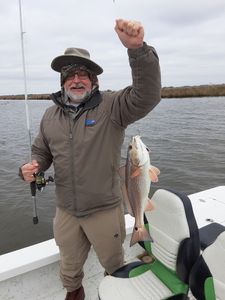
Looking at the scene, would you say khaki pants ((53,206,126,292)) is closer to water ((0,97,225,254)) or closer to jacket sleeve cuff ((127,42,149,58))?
water ((0,97,225,254))

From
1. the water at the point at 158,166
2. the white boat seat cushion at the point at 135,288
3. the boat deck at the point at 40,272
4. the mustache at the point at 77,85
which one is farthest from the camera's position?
the water at the point at 158,166

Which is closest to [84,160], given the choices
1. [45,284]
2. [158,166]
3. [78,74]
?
[78,74]

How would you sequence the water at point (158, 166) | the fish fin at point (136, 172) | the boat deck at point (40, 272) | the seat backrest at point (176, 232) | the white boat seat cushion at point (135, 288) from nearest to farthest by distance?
the fish fin at point (136, 172) < the seat backrest at point (176, 232) < the white boat seat cushion at point (135, 288) < the boat deck at point (40, 272) < the water at point (158, 166)

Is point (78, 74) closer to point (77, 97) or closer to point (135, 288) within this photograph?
point (77, 97)

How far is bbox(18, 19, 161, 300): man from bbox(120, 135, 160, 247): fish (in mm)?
324

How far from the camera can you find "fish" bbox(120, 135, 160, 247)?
2.27 m

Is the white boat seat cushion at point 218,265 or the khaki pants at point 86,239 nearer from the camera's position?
the white boat seat cushion at point 218,265

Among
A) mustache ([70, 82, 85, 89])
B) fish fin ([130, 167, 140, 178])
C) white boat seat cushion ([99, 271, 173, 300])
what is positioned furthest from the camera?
mustache ([70, 82, 85, 89])

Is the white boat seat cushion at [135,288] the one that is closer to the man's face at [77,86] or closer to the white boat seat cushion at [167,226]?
the white boat seat cushion at [167,226]

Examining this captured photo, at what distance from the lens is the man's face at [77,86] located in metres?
2.95

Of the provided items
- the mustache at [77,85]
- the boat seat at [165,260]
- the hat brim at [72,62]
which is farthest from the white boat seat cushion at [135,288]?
the hat brim at [72,62]

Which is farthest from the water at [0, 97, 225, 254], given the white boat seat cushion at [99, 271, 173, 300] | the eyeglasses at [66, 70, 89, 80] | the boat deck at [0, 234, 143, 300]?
the boat deck at [0, 234, 143, 300]

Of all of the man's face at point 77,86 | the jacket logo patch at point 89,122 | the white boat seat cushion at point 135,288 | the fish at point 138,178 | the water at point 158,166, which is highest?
the man's face at point 77,86

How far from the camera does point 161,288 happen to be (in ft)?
9.60
